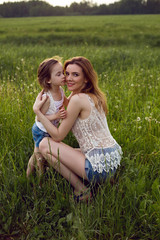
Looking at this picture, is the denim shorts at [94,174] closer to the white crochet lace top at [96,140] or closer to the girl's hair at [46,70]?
the white crochet lace top at [96,140]

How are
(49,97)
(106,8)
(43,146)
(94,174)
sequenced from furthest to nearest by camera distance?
1. (106,8)
2. (49,97)
3. (43,146)
4. (94,174)

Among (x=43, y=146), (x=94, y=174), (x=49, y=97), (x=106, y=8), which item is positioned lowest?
(x=94, y=174)

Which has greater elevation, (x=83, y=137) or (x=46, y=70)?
(x=46, y=70)

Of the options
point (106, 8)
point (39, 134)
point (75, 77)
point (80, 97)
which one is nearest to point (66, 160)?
point (39, 134)

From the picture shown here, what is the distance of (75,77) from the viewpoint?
2.46 m

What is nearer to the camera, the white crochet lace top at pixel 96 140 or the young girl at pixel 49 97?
the white crochet lace top at pixel 96 140

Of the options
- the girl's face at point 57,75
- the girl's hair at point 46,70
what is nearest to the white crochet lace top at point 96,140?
the girl's face at point 57,75

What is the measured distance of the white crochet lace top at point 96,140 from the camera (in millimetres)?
2387

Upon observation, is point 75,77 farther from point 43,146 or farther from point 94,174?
point 94,174

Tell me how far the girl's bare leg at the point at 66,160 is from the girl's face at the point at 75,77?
593mm

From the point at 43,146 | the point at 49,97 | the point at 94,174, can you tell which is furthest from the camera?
the point at 49,97

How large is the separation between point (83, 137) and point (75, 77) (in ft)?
1.90

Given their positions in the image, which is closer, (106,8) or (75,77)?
(75,77)

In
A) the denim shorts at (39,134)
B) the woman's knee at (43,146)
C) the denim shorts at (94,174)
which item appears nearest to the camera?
the denim shorts at (94,174)
